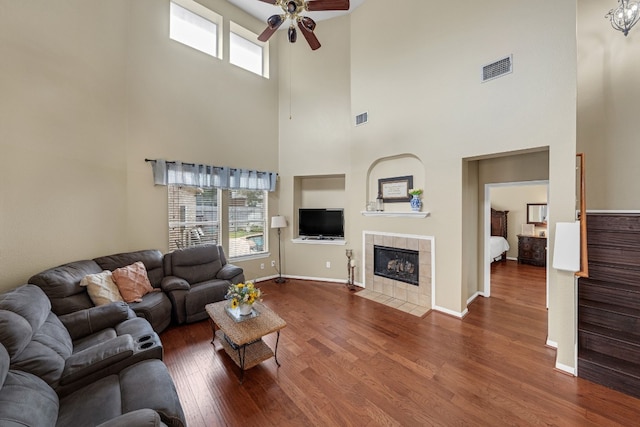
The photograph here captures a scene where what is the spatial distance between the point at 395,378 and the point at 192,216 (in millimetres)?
3971

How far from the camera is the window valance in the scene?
384 centimetres

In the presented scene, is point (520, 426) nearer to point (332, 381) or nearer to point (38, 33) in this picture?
point (332, 381)

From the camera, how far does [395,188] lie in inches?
170

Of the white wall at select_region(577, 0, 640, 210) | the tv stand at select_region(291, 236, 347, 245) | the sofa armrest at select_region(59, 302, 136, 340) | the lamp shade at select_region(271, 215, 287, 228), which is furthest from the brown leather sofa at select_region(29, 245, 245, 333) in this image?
the white wall at select_region(577, 0, 640, 210)

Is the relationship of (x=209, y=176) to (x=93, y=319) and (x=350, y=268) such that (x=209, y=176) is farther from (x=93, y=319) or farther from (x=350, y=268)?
(x=350, y=268)

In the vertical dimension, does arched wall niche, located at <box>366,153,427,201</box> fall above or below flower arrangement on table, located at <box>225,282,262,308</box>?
above

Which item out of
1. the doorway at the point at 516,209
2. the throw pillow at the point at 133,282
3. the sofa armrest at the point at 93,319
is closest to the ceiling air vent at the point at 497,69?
the doorway at the point at 516,209

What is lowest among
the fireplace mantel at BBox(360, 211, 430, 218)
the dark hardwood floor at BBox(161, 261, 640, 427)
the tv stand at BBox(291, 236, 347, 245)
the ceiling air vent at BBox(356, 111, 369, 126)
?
the dark hardwood floor at BBox(161, 261, 640, 427)

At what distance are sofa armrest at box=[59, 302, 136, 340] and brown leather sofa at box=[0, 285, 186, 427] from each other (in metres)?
0.14

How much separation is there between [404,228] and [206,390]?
3403 mm

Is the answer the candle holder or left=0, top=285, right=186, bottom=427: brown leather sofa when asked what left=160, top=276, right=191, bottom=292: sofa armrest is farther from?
the candle holder

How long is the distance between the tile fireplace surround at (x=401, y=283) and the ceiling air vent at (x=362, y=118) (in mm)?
2138

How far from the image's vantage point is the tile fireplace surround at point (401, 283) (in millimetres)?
3773

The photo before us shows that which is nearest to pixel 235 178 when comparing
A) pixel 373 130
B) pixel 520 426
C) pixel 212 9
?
pixel 373 130
